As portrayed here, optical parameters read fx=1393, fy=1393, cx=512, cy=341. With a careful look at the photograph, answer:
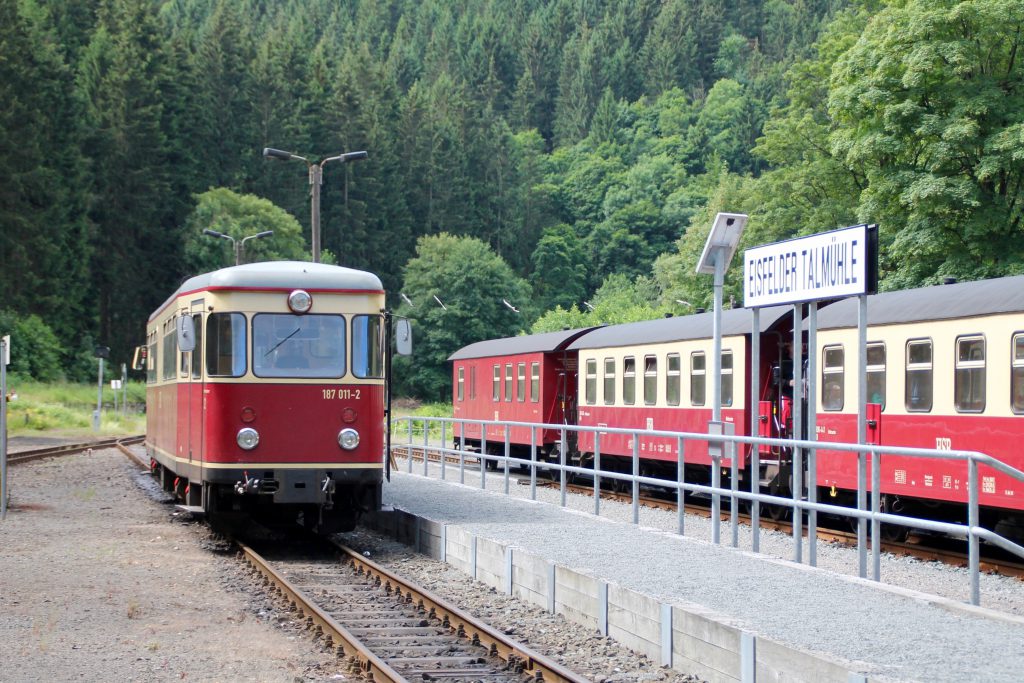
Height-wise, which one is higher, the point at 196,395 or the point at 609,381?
the point at 609,381

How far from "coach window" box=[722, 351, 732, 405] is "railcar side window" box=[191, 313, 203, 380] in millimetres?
8839

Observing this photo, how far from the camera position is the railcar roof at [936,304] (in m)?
14.7

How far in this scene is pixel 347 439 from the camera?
50.8 ft

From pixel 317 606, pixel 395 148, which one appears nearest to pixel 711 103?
pixel 395 148

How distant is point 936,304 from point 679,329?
790 centimetres

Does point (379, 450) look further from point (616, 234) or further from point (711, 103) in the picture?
point (711, 103)

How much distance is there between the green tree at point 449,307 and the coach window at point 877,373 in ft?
228

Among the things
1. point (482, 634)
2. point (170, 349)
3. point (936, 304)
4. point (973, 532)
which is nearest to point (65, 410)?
point (170, 349)

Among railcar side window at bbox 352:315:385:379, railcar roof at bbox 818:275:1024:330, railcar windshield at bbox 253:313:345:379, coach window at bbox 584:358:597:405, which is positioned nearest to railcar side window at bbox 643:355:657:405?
coach window at bbox 584:358:597:405

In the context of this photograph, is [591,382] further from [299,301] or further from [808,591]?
[808,591]

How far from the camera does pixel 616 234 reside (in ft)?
402

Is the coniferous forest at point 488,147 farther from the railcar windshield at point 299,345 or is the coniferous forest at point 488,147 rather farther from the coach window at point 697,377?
the railcar windshield at point 299,345

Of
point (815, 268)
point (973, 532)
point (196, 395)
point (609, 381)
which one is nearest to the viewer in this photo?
point (973, 532)

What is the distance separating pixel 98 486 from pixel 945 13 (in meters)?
23.1
